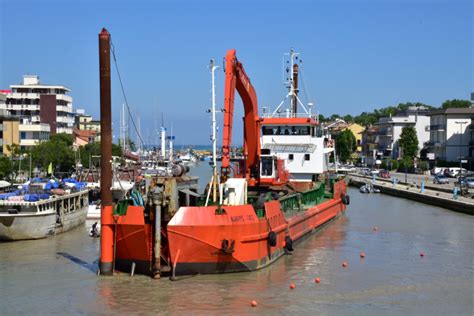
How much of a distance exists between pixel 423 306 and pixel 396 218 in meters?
26.4

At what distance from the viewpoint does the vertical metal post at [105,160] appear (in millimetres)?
23062

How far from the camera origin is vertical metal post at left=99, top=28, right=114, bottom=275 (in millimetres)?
23062

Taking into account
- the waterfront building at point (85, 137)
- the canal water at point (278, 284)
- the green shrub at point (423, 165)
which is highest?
the waterfront building at point (85, 137)

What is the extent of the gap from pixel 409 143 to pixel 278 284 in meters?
93.8

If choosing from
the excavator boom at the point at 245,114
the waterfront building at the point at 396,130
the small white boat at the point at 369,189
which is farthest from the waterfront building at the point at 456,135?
the excavator boom at the point at 245,114

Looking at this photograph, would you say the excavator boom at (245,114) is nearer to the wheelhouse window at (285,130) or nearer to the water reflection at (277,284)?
the wheelhouse window at (285,130)

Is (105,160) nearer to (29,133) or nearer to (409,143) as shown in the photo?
(29,133)

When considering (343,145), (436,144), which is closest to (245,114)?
(436,144)

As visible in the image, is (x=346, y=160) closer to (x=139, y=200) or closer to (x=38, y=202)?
(x=38, y=202)

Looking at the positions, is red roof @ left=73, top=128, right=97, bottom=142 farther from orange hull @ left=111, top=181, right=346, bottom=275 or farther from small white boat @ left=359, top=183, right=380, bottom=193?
orange hull @ left=111, top=181, right=346, bottom=275

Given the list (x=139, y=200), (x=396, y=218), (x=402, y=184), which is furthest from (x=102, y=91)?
(x=402, y=184)

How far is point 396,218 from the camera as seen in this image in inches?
1855

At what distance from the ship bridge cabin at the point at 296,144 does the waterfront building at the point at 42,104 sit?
57.8 metres

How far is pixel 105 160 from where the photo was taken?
2325 centimetres
